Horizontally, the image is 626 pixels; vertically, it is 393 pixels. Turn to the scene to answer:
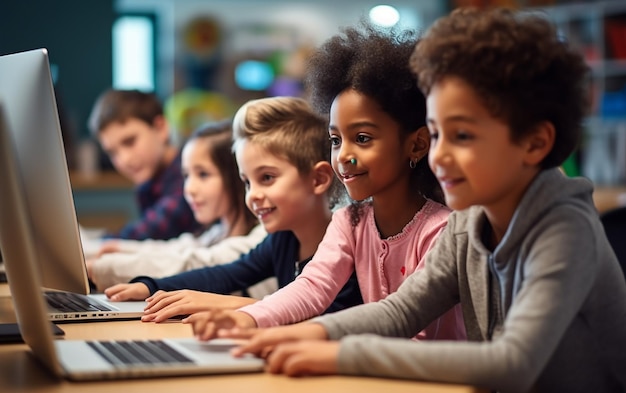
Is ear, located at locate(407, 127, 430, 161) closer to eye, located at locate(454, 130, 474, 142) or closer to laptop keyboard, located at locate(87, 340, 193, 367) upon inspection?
eye, located at locate(454, 130, 474, 142)

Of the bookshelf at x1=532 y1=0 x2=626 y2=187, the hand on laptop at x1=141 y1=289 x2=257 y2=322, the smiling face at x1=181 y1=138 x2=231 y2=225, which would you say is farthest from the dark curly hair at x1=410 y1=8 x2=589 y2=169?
the bookshelf at x1=532 y1=0 x2=626 y2=187

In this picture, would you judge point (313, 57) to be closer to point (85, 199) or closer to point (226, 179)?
point (226, 179)

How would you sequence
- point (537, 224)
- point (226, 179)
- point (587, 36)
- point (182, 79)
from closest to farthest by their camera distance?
point (537, 224) → point (226, 179) → point (587, 36) → point (182, 79)

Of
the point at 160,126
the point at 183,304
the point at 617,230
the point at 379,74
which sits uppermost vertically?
the point at 160,126

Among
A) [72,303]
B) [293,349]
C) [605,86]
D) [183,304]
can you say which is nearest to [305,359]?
[293,349]

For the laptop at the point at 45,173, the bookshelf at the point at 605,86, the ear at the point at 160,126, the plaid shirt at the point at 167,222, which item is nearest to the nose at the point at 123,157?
the ear at the point at 160,126

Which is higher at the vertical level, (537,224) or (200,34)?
(200,34)

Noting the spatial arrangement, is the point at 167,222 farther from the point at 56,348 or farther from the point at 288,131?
the point at 56,348

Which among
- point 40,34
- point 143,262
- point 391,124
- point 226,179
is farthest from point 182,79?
point 391,124

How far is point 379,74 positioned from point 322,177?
0.46m

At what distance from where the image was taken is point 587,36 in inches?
264

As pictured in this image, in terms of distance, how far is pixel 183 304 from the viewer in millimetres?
1348

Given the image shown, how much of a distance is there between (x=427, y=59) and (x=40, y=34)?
5404 mm

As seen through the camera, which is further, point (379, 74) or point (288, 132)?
point (288, 132)
